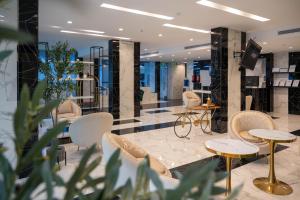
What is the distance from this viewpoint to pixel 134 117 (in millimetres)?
9641

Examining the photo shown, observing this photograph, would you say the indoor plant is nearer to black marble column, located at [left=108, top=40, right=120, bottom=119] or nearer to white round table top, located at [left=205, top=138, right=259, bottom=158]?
white round table top, located at [left=205, top=138, right=259, bottom=158]

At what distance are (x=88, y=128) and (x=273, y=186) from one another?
131 inches

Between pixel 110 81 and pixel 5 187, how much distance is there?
8859 millimetres

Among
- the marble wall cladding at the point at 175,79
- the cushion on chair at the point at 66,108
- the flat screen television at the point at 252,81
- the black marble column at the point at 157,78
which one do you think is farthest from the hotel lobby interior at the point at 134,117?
the marble wall cladding at the point at 175,79

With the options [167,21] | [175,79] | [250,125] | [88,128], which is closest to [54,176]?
[88,128]

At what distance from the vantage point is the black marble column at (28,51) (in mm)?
3760

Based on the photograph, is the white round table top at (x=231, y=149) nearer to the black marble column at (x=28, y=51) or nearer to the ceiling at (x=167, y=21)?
the black marble column at (x=28, y=51)

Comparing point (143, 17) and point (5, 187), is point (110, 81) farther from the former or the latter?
point (5, 187)

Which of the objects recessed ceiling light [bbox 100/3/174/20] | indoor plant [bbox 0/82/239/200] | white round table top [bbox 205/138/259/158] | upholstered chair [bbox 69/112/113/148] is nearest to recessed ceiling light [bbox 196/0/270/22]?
recessed ceiling light [bbox 100/3/174/20]

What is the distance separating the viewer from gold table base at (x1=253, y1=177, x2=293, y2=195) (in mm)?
3367

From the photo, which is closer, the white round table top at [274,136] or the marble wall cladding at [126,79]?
the white round table top at [274,136]

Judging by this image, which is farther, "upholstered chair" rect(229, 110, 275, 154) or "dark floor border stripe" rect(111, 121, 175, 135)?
"dark floor border stripe" rect(111, 121, 175, 135)

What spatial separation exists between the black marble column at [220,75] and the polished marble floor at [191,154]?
0.52 m

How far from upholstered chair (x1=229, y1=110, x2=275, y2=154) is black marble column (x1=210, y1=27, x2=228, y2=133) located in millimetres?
2094
